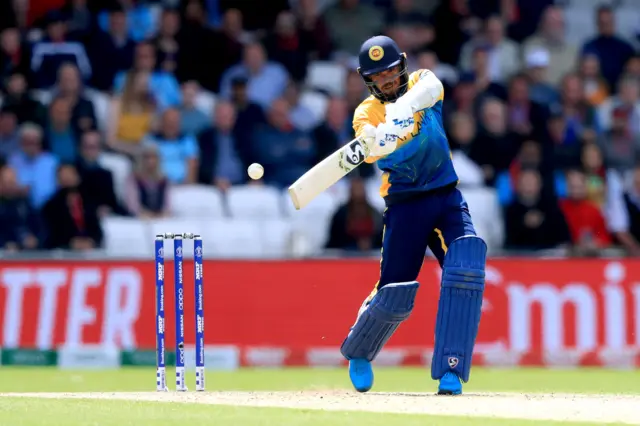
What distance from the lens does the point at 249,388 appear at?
9695 millimetres

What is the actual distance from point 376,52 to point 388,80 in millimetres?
187

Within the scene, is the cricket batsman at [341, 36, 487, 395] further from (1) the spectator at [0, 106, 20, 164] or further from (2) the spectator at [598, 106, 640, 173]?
(2) the spectator at [598, 106, 640, 173]

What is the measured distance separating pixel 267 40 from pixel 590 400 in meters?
8.35

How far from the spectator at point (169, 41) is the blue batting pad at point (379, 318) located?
7250 mm

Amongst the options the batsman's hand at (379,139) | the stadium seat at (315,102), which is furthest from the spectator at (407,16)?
the batsman's hand at (379,139)

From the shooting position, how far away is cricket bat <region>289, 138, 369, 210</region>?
722 cm

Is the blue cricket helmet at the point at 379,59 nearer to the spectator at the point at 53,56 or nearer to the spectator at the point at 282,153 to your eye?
the spectator at the point at 282,153

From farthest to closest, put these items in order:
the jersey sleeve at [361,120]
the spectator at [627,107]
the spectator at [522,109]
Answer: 1. the spectator at [627,107]
2. the spectator at [522,109]
3. the jersey sleeve at [361,120]

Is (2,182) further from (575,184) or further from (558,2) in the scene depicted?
(558,2)

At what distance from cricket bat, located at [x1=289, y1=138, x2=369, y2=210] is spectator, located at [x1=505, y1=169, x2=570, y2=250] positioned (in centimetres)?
606

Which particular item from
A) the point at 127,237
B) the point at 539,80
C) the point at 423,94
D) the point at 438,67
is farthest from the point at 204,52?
the point at 423,94

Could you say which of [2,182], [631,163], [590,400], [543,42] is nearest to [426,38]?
[543,42]

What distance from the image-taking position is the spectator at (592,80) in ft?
50.3

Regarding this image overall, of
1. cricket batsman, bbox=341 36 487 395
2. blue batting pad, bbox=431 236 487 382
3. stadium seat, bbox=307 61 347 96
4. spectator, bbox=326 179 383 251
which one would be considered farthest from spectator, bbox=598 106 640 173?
blue batting pad, bbox=431 236 487 382
